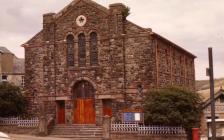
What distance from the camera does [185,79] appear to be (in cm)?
4466

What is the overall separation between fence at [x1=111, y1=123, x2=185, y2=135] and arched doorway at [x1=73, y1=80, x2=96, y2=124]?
16.8 ft

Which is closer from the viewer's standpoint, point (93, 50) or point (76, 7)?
point (93, 50)

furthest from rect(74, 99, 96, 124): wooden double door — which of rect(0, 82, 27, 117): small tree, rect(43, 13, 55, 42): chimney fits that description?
rect(43, 13, 55, 42): chimney

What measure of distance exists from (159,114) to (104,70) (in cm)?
775

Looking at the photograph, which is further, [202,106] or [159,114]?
[202,106]

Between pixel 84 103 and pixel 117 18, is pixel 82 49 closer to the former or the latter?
pixel 117 18

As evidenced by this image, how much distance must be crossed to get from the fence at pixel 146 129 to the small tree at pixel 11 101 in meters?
9.78

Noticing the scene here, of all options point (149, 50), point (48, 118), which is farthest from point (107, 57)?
point (48, 118)

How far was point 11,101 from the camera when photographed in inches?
1401

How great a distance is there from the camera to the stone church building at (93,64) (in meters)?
33.7

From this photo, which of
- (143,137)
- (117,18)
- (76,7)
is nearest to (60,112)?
(76,7)

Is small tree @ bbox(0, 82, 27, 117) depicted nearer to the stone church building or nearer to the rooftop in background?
the stone church building

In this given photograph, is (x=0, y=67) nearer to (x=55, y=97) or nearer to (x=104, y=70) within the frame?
(x=55, y=97)

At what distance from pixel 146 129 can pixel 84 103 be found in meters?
8.00
